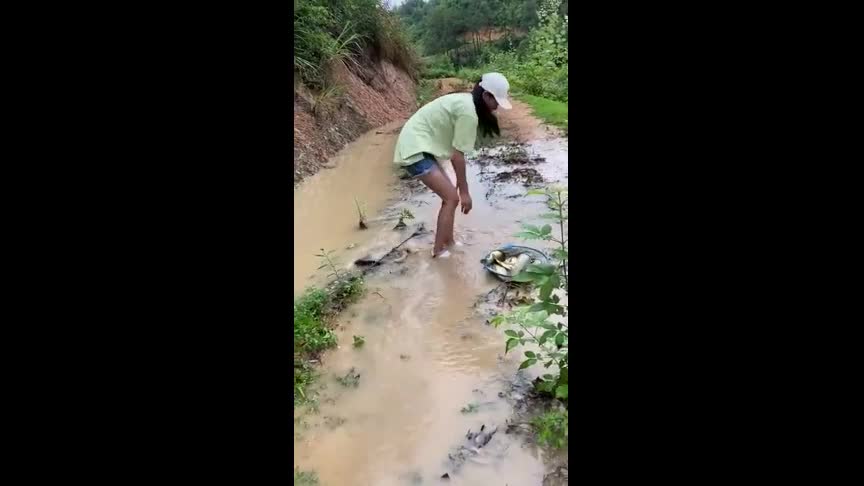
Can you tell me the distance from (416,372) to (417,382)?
11 centimetres

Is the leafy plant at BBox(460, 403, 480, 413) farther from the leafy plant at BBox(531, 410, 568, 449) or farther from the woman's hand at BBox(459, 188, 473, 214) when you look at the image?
the woman's hand at BBox(459, 188, 473, 214)

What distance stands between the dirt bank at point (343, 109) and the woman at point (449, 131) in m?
3.55

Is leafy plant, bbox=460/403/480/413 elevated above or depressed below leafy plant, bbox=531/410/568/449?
below

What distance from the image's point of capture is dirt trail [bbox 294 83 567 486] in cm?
260

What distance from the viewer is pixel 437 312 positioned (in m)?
4.09

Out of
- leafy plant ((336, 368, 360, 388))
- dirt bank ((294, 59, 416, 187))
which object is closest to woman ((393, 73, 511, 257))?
leafy plant ((336, 368, 360, 388))

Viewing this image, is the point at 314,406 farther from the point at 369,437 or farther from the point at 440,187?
the point at 440,187

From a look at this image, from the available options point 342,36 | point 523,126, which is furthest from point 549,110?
point 342,36

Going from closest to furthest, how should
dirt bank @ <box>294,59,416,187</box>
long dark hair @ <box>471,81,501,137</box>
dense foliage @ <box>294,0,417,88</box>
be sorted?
long dark hair @ <box>471,81,501,137</box> < dirt bank @ <box>294,59,416,187</box> < dense foliage @ <box>294,0,417,88</box>

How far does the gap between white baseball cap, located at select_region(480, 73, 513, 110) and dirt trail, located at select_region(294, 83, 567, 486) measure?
133 cm

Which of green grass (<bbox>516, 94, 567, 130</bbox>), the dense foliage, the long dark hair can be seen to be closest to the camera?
the long dark hair

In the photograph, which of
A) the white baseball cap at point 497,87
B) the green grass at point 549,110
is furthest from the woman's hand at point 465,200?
the green grass at point 549,110
